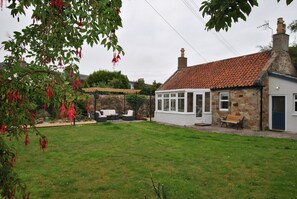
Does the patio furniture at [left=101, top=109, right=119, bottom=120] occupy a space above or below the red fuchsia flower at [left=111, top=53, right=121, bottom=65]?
below

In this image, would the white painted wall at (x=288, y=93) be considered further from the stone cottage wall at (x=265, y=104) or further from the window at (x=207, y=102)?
the window at (x=207, y=102)

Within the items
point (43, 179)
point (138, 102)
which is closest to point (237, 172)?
point (43, 179)

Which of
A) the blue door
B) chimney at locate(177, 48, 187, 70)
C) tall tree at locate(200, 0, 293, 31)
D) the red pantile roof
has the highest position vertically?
chimney at locate(177, 48, 187, 70)

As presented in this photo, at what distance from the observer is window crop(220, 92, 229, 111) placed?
60.1 feet

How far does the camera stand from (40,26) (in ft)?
8.34

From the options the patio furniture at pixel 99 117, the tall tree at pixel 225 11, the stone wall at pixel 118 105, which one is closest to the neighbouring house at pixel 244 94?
the stone wall at pixel 118 105

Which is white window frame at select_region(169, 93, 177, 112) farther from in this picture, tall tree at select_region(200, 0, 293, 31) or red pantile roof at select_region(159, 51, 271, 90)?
tall tree at select_region(200, 0, 293, 31)

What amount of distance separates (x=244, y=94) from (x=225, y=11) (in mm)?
13466

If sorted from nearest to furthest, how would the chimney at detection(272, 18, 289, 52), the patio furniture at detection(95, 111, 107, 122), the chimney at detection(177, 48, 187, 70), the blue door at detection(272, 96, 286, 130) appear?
the blue door at detection(272, 96, 286, 130), the chimney at detection(272, 18, 289, 52), the patio furniture at detection(95, 111, 107, 122), the chimney at detection(177, 48, 187, 70)

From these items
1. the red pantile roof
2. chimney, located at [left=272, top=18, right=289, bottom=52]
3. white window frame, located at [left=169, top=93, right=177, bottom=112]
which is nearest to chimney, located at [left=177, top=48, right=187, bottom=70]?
the red pantile roof

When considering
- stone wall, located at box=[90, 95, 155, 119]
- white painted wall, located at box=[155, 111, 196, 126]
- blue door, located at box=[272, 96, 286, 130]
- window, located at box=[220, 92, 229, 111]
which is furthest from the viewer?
stone wall, located at box=[90, 95, 155, 119]

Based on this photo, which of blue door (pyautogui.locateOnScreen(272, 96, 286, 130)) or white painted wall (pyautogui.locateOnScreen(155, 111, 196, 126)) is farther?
white painted wall (pyautogui.locateOnScreen(155, 111, 196, 126))

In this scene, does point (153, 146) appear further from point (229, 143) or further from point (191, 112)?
point (191, 112)

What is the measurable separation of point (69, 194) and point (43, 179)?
1224 mm
